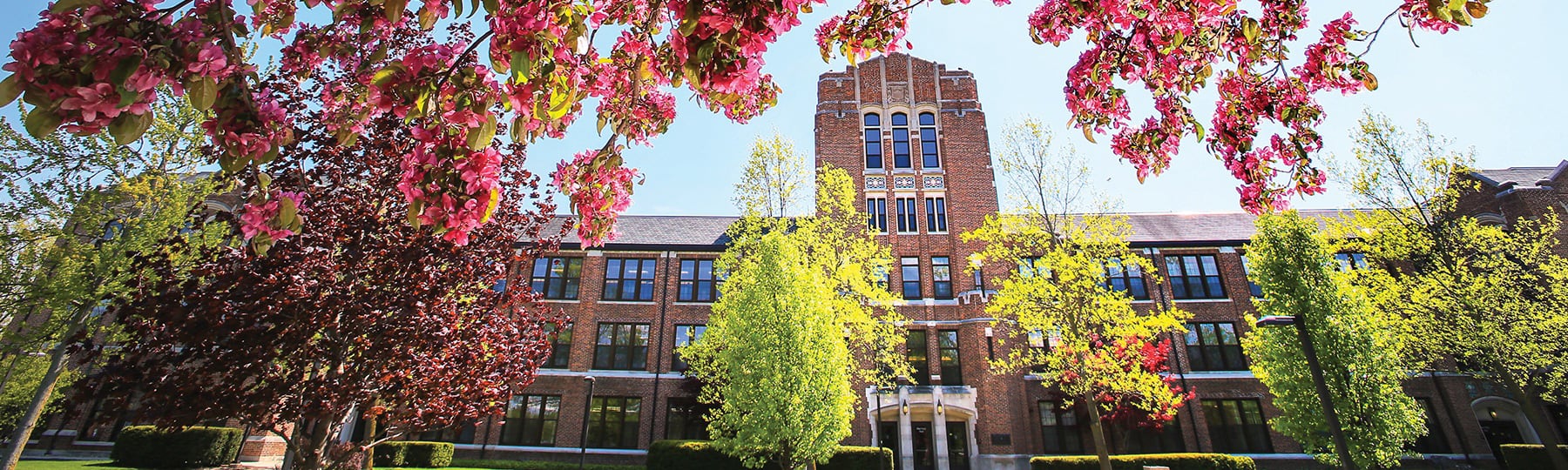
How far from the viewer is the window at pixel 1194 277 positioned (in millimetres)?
24094

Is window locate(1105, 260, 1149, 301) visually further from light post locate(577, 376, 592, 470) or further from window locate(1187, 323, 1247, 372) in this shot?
Result: light post locate(577, 376, 592, 470)

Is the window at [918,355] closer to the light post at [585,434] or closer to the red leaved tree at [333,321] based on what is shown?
the light post at [585,434]

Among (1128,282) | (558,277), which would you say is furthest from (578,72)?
(1128,282)

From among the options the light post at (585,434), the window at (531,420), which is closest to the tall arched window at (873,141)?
the light post at (585,434)

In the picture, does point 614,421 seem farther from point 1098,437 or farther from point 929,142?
point 929,142

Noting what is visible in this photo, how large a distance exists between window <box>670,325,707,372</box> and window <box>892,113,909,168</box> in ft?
35.1

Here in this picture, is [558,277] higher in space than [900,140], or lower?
lower

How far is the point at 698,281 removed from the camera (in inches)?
997

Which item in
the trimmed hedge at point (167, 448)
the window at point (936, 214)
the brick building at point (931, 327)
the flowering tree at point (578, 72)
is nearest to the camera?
the flowering tree at point (578, 72)

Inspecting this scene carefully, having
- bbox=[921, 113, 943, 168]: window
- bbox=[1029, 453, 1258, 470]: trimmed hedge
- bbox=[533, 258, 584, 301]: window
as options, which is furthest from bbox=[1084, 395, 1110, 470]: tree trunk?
bbox=[533, 258, 584, 301]: window

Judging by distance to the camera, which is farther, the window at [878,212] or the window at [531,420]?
the window at [878,212]

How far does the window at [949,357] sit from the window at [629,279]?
11.6 m

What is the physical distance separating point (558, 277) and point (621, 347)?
428cm

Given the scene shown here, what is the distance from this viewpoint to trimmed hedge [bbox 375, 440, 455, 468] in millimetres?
20516
